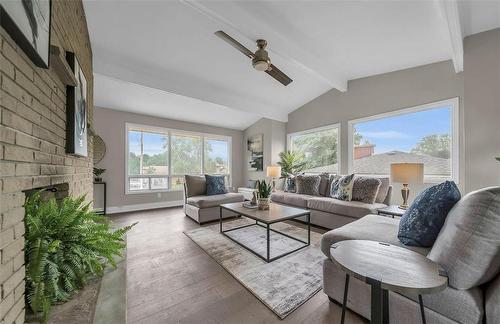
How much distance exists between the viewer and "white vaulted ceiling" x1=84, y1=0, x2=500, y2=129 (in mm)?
2338

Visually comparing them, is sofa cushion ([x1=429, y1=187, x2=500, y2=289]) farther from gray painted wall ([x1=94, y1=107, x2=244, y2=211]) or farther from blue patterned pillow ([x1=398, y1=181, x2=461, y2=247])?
gray painted wall ([x1=94, y1=107, x2=244, y2=211])

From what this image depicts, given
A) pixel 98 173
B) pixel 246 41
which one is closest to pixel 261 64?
pixel 246 41

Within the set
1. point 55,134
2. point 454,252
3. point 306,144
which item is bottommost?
point 454,252

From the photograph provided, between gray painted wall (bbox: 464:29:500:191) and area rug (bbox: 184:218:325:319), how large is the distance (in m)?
2.25

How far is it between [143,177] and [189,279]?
3793mm

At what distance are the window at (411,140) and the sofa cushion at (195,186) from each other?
328 cm

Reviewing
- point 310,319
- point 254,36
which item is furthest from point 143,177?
point 310,319

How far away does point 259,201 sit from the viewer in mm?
2893

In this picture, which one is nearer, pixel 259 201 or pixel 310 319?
pixel 310 319

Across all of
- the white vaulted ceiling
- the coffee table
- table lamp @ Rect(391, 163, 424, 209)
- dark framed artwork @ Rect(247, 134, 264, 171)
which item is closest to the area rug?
the coffee table

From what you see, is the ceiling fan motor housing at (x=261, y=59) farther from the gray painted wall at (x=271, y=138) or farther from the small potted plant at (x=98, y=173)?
the small potted plant at (x=98, y=173)

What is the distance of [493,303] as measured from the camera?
929 millimetres

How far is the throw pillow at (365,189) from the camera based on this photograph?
3.22 metres

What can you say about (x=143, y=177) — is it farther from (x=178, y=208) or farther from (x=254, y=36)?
(x=254, y=36)
